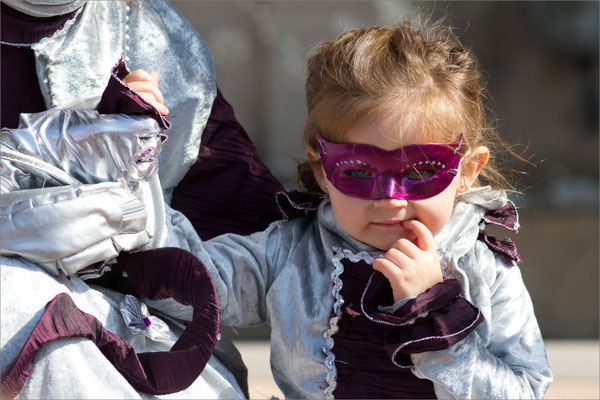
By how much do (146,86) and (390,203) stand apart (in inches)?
18.0

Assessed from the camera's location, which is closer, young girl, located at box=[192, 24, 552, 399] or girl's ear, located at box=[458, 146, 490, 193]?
young girl, located at box=[192, 24, 552, 399]

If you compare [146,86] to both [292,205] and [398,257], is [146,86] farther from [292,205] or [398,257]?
[398,257]

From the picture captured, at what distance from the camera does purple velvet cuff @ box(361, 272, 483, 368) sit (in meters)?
1.40

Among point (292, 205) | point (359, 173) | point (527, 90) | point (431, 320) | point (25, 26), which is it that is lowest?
point (527, 90)

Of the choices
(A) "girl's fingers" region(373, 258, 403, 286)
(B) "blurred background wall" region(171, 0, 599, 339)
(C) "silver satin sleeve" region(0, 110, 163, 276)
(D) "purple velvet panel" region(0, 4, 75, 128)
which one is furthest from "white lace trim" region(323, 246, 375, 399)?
(B) "blurred background wall" region(171, 0, 599, 339)

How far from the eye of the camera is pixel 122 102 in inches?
53.6

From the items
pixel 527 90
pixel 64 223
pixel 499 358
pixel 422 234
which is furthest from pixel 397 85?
pixel 527 90

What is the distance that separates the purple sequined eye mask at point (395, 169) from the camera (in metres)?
1.44

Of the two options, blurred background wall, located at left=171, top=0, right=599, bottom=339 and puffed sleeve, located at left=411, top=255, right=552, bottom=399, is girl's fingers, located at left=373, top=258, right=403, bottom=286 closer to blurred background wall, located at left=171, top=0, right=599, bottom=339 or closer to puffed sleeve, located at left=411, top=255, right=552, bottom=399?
puffed sleeve, located at left=411, top=255, right=552, bottom=399

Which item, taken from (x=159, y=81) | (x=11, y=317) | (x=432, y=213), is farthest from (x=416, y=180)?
(x=11, y=317)

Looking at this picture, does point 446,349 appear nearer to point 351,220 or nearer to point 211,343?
point 351,220

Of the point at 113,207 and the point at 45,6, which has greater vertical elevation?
the point at 45,6

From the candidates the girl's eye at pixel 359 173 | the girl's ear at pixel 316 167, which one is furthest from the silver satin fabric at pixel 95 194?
the girl's eye at pixel 359 173

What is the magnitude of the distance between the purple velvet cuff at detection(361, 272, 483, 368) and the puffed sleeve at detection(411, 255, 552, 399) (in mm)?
43
